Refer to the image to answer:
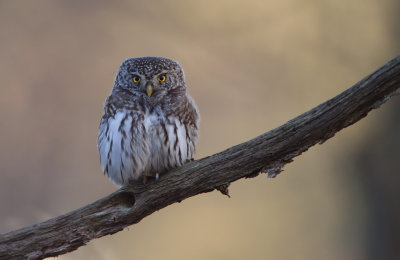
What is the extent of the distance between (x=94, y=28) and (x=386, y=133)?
408cm

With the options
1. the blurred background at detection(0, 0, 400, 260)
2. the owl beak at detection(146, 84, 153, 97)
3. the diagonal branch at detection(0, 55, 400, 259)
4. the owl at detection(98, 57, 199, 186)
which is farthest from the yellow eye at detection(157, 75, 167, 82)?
the blurred background at detection(0, 0, 400, 260)

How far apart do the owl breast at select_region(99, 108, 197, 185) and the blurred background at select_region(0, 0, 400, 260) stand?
236cm

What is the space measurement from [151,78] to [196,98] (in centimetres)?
281

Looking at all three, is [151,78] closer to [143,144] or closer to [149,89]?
[149,89]

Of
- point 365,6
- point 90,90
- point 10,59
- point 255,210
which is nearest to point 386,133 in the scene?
point 365,6

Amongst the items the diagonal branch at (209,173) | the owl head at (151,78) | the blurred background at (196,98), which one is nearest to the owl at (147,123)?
the owl head at (151,78)

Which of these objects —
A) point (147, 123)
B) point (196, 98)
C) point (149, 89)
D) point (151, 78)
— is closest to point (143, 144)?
point (147, 123)

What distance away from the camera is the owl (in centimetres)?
412

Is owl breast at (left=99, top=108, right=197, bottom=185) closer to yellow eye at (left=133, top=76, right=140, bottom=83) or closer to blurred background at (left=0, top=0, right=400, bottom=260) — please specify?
yellow eye at (left=133, top=76, right=140, bottom=83)

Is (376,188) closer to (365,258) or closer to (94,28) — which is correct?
(365,258)

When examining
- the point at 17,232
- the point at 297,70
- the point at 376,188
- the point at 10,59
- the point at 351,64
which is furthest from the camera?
the point at 10,59

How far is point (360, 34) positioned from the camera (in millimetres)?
6137

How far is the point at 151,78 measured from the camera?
14.5 ft

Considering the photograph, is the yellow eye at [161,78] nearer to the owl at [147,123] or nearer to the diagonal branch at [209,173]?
the owl at [147,123]
